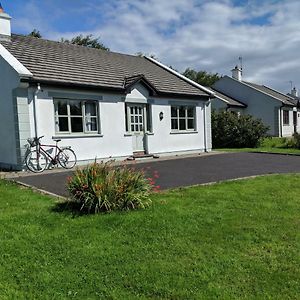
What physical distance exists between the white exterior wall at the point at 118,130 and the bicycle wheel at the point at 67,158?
1.05 feet

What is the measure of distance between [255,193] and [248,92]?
29534 millimetres

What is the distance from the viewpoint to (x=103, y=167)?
23.4ft

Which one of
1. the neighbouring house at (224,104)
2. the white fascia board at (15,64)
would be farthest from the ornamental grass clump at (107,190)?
the neighbouring house at (224,104)

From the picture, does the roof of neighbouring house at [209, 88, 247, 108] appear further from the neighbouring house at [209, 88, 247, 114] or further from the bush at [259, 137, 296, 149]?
the bush at [259, 137, 296, 149]

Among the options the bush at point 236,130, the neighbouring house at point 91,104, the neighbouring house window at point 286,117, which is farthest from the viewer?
the neighbouring house window at point 286,117

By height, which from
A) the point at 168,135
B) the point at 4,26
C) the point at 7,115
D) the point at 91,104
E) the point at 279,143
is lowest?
the point at 279,143

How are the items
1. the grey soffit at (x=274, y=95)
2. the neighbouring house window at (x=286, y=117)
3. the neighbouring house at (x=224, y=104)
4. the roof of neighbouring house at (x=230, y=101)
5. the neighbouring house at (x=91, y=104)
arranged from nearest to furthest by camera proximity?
the neighbouring house at (x=91, y=104)
the neighbouring house at (x=224, y=104)
the roof of neighbouring house at (x=230, y=101)
the grey soffit at (x=274, y=95)
the neighbouring house window at (x=286, y=117)

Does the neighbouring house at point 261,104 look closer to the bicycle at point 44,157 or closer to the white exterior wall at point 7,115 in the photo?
the bicycle at point 44,157

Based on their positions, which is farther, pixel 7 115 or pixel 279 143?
pixel 279 143

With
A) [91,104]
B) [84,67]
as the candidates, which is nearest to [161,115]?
[91,104]

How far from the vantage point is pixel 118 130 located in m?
16.4

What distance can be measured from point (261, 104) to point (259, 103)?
0.21 meters

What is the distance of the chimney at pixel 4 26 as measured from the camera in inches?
627

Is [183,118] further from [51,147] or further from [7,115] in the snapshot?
[7,115]
